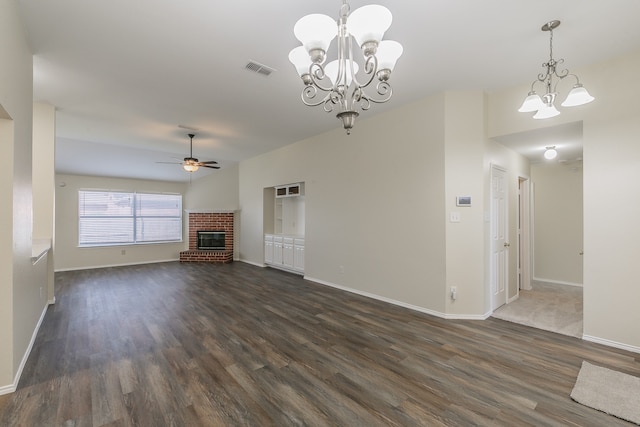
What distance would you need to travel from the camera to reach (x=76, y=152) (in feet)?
20.3

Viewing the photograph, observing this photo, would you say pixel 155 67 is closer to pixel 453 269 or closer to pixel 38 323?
pixel 38 323

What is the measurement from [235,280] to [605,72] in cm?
605

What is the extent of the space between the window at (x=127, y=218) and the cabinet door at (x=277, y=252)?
3.71 meters

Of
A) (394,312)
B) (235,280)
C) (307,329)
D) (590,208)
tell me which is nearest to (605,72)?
(590,208)

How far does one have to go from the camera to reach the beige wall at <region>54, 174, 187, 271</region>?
6.93m

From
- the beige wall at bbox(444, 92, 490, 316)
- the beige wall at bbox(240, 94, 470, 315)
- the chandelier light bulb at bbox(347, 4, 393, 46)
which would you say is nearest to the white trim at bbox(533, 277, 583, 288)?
the beige wall at bbox(444, 92, 490, 316)

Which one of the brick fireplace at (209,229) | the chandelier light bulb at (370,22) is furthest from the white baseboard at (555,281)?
the brick fireplace at (209,229)

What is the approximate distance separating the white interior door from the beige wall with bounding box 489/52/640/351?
98 cm

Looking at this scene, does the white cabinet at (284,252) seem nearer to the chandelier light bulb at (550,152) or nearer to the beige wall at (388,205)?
the beige wall at (388,205)

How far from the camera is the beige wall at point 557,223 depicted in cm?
521

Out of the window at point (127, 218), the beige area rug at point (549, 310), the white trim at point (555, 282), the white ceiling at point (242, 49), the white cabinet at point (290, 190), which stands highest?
the white ceiling at point (242, 49)

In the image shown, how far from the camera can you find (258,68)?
9.98 ft

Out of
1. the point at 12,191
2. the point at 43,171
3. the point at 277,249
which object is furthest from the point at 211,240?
the point at 12,191

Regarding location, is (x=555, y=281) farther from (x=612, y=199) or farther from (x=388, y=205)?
(x=388, y=205)
